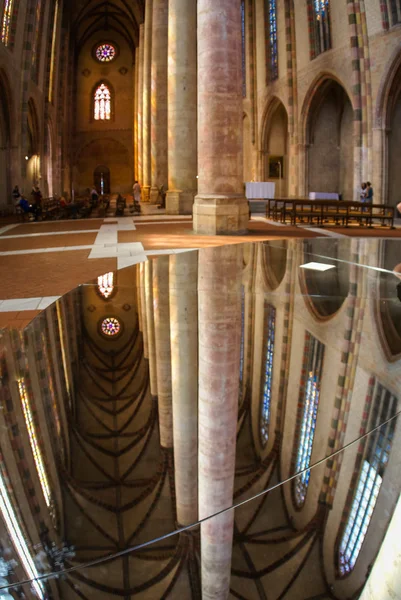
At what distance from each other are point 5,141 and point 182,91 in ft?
35.9

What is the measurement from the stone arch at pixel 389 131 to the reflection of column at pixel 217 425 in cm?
1670

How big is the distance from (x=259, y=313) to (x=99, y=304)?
1765 millimetres

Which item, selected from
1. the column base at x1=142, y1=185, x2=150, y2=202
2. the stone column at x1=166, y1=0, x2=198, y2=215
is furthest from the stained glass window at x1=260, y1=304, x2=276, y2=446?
the column base at x1=142, y1=185, x2=150, y2=202

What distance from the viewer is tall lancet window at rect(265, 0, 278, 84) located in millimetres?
28984

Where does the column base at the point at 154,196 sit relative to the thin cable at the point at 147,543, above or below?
above

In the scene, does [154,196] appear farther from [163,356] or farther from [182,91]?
[163,356]

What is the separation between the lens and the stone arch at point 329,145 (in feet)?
89.2

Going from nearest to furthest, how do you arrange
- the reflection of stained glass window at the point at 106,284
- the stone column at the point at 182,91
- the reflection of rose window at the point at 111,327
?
1. the reflection of rose window at the point at 111,327
2. the reflection of stained glass window at the point at 106,284
3. the stone column at the point at 182,91

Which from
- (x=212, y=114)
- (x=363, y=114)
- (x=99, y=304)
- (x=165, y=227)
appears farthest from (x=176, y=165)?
(x=99, y=304)

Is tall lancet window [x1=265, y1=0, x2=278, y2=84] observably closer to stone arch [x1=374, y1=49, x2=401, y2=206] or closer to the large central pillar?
stone arch [x1=374, y1=49, x2=401, y2=206]

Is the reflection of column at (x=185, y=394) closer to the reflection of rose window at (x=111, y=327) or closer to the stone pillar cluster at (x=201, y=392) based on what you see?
the stone pillar cluster at (x=201, y=392)

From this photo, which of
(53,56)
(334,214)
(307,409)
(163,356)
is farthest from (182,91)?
(53,56)

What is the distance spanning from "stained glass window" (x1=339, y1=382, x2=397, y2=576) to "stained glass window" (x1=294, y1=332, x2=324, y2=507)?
18 centimetres

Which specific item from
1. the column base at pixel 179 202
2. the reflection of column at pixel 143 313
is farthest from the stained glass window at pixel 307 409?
the column base at pixel 179 202
